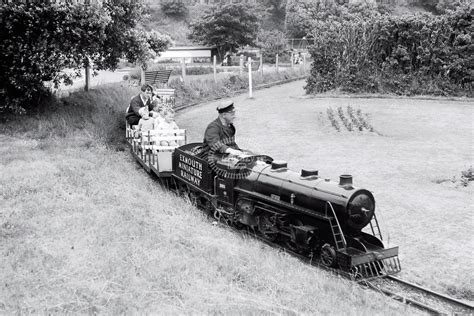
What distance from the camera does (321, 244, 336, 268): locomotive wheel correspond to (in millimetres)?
7527

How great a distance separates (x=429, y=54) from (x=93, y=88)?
15.5 m

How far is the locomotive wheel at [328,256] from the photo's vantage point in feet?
24.7

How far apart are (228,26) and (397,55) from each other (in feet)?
64.4

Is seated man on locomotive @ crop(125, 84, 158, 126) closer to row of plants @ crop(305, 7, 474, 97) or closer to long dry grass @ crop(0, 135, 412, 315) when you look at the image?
long dry grass @ crop(0, 135, 412, 315)

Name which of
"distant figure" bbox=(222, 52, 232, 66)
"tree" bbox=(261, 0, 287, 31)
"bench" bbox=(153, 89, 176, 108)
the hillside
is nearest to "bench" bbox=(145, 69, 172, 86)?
"bench" bbox=(153, 89, 176, 108)

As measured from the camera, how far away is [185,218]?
9.36m

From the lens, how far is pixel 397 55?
1027 inches

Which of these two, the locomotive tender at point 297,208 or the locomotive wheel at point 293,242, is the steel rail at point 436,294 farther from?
the locomotive wheel at point 293,242

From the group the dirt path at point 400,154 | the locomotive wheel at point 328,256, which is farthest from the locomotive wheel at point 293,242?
the dirt path at point 400,154

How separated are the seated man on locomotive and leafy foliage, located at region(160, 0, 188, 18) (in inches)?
1945

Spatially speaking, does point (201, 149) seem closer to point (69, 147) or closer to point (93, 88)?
point (69, 147)

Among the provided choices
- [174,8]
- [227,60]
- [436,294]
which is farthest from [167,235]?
[174,8]

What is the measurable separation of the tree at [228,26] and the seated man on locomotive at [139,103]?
92.8 ft

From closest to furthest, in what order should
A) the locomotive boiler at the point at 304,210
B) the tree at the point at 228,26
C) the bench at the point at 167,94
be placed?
1. the locomotive boiler at the point at 304,210
2. the bench at the point at 167,94
3. the tree at the point at 228,26
